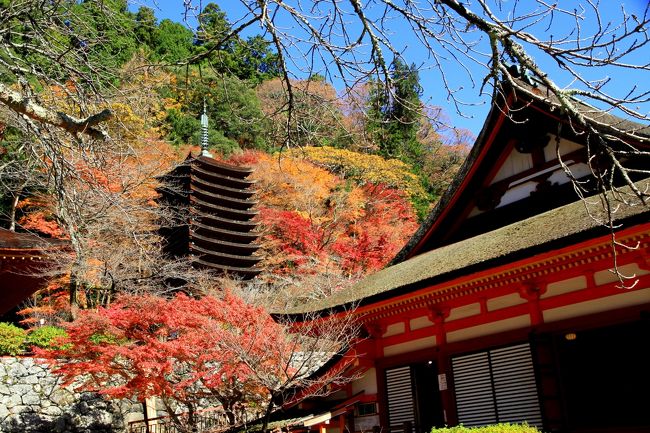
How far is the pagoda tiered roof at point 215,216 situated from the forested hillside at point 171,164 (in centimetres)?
100

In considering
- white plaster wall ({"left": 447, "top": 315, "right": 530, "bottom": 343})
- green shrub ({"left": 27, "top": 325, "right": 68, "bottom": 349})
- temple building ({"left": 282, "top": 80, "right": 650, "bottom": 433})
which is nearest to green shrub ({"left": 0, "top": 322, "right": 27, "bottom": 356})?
green shrub ({"left": 27, "top": 325, "right": 68, "bottom": 349})

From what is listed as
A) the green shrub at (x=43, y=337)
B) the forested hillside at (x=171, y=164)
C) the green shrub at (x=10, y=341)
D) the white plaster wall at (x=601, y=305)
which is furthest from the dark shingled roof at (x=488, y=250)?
the green shrub at (x=10, y=341)

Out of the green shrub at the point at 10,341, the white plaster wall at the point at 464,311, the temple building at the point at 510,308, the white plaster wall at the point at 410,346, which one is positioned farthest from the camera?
the green shrub at the point at 10,341

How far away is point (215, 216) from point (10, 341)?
37.8 ft

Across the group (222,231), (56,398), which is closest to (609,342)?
(56,398)

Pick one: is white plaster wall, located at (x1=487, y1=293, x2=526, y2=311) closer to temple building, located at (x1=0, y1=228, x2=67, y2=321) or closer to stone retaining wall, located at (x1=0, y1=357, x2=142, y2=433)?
temple building, located at (x1=0, y1=228, x2=67, y2=321)

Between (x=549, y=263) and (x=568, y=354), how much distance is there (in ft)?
10.2

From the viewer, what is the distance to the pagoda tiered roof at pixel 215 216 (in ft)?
78.3

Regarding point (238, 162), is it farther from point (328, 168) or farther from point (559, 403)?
point (559, 403)

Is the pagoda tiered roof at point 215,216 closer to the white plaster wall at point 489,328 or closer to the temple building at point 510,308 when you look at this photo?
the temple building at point 510,308

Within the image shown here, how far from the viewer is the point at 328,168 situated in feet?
98.2

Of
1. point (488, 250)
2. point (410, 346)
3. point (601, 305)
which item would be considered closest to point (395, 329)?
point (410, 346)

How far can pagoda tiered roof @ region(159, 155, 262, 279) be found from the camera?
2388cm

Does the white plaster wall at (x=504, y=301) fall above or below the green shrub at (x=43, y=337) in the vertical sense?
below
